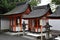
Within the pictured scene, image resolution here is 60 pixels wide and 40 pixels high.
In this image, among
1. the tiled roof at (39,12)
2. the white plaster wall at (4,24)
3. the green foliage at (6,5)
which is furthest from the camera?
the green foliage at (6,5)

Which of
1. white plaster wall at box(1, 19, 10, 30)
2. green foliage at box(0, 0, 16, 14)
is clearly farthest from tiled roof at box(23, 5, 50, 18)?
green foliage at box(0, 0, 16, 14)

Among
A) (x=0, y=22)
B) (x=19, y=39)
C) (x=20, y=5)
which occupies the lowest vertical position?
(x=19, y=39)

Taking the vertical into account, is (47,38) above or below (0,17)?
below

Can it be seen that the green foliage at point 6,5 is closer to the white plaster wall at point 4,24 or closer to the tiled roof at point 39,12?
the white plaster wall at point 4,24

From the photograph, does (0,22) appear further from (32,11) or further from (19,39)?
(19,39)

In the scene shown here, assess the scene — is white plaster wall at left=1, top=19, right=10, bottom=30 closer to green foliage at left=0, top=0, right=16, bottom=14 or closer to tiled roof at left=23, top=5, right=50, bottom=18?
green foliage at left=0, top=0, right=16, bottom=14

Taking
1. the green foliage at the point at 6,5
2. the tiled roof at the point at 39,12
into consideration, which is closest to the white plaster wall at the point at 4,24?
the green foliage at the point at 6,5

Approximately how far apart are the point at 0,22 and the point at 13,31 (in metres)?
2.85

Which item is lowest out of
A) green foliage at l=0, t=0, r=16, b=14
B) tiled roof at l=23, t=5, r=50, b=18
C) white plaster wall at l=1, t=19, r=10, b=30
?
white plaster wall at l=1, t=19, r=10, b=30

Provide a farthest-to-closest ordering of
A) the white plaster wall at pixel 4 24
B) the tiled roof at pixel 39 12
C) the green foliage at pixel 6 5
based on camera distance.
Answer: the green foliage at pixel 6 5
the white plaster wall at pixel 4 24
the tiled roof at pixel 39 12

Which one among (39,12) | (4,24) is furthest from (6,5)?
(39,12)

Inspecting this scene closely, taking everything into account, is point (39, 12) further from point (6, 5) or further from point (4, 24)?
point (6, 5)

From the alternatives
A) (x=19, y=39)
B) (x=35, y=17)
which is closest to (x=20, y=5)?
(x=35, y=17)

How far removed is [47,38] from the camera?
65.7 feet
